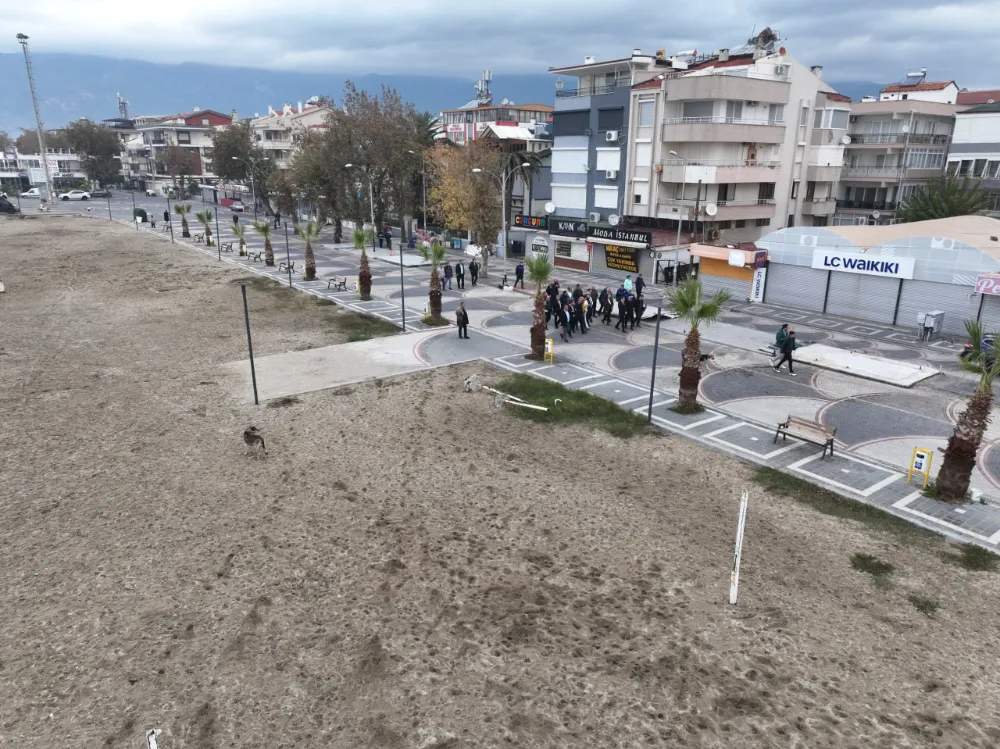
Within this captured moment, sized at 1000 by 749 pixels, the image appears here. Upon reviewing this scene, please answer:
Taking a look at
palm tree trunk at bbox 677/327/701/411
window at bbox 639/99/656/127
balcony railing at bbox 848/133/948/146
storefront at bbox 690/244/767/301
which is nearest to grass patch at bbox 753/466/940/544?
palm tree trunk at bbox 677/327/701/411

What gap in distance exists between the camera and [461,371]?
78.3ft

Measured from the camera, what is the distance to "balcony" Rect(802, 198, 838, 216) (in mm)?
51406

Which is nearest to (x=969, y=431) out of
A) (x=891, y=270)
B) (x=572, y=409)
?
(x=572, y=409)

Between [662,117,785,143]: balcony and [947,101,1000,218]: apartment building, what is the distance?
1861 centimetres

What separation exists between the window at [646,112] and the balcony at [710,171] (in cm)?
279

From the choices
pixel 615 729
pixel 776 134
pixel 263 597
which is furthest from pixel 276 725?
pixel 776 134

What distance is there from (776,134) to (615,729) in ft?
150

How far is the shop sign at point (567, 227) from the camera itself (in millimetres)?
45875

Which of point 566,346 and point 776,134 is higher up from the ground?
point 776,134

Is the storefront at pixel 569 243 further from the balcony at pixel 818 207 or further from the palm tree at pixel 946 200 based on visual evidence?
the palm tree at pixel 946 200

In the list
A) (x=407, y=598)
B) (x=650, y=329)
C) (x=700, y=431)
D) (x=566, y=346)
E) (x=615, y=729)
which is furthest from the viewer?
(x=650, y=329)

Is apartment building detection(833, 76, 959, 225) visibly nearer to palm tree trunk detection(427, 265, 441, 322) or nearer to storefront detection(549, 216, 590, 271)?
storefront detection(549, 216, 590, 271)

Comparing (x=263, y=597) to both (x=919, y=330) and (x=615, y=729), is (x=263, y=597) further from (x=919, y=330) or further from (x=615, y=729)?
(x=919, y=330)

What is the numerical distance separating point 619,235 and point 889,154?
27.0 m
